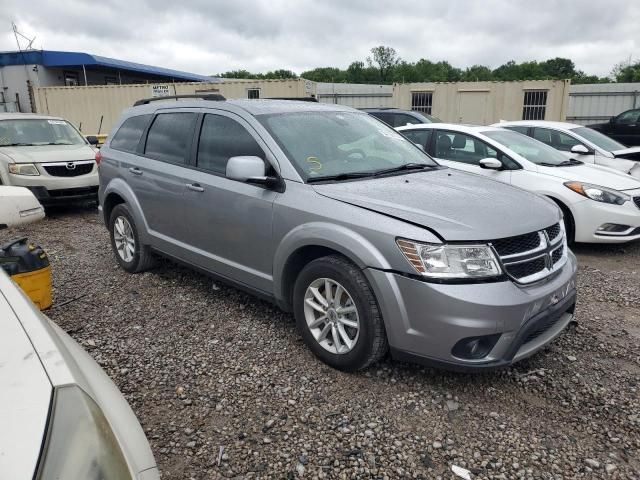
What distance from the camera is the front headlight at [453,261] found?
9.09 feet

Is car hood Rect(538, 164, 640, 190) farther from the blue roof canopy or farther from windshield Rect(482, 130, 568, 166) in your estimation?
the blue roof canopy

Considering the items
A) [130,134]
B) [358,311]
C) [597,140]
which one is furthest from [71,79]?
[358,311]

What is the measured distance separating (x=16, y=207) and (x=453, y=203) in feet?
18.3

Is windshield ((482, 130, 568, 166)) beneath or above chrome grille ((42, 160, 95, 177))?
above

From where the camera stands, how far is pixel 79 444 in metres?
1.31

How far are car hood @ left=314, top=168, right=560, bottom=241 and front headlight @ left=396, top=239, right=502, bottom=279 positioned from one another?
0.07m

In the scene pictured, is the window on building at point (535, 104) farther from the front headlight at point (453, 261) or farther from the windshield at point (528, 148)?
the front headlight at point (453, 261)

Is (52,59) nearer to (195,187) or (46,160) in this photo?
(46,160)

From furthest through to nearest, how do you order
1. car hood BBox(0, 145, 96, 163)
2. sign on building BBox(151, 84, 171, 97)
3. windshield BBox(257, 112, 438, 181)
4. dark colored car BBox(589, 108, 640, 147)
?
1. sign on building BBox(151, 84, 171, 97)
2. dark colored car BBox(589, 108, 640, 147)
3. car hood BBox(0, 145, 96, 163)
4. windshield BBox(257, 112, 438, 181)

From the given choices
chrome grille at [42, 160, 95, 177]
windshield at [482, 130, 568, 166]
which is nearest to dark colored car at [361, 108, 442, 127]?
windshield at [482, 130, 568, 166]

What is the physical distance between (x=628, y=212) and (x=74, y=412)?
631 cm

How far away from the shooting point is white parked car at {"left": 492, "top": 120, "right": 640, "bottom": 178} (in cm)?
891

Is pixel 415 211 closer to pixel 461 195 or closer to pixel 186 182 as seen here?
pixel 461 195

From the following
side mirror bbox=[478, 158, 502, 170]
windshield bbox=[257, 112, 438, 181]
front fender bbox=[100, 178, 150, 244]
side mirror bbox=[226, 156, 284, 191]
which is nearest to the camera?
side mirror bbox=[226, 156, 284, 191]
